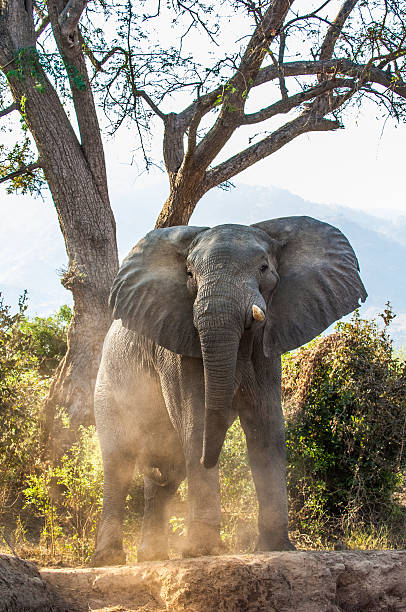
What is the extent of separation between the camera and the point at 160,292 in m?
4.84

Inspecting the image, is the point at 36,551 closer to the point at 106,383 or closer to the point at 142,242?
the point at 106,383

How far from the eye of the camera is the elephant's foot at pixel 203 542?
14.4 feet

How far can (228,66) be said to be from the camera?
7797 millimetres

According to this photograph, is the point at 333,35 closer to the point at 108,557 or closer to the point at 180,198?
the point at 180,198

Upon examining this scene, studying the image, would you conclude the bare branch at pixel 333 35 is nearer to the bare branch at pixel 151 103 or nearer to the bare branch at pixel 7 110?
the bare branch at pixel 151 103

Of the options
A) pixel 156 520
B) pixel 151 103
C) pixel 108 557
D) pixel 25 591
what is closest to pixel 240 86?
pixel 151 103

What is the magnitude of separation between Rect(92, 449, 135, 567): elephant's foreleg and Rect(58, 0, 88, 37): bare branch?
245 inches

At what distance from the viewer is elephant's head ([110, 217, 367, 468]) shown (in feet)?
13.5

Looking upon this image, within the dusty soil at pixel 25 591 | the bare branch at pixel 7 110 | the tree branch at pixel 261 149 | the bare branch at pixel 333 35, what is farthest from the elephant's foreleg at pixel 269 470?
the bare branch at pixel 7 110

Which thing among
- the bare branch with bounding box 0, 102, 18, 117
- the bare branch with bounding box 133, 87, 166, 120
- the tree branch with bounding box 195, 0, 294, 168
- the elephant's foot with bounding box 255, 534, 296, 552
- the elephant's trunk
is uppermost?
the bare branch with bounding box 0, 102, 18, 117

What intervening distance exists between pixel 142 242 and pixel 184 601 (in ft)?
8.54

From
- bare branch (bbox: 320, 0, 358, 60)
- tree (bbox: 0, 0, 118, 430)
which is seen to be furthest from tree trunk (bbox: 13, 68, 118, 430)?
bare branch (bbox: 320, 0, 358, 60)

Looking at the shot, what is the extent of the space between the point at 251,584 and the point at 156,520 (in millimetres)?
2654

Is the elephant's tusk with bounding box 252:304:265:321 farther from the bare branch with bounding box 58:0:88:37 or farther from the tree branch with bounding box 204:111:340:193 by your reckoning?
the bare branch with bounding box 58:0:88:37
